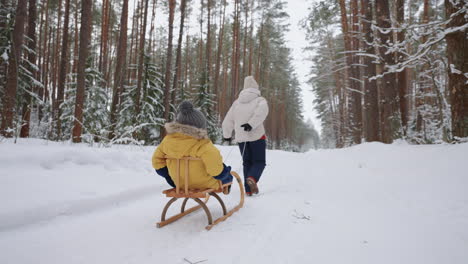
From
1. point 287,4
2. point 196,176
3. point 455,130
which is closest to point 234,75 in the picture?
point 287,4

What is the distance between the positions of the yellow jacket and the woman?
1623 mm

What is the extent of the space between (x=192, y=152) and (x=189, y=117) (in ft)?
1.26

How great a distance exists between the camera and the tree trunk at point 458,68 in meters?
4.33

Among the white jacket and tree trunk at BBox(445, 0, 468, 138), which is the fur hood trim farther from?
tree trunk at BBox(445, 0, 468, 138)

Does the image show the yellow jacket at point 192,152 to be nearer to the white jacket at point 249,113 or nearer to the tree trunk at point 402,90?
the white jacket at point 249,113

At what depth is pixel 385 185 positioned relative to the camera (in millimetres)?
4176

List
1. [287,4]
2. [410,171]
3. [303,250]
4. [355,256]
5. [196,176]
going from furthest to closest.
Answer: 1. [287,4]
2. [410,171]
3. [196,176]
4. [303,250]
5. [355,256]

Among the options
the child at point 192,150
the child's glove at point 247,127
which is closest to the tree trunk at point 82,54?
the child's glove at point 247,127

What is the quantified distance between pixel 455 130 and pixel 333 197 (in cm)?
289

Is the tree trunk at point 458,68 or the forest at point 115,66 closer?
the tree trunk at point 458,68

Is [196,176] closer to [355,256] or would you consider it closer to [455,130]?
[355,256]

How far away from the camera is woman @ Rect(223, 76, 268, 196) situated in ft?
13.9

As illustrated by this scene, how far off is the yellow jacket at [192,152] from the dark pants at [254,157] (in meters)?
1.72

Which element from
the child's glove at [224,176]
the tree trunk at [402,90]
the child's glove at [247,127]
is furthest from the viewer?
the tree trunk at [402,90]
